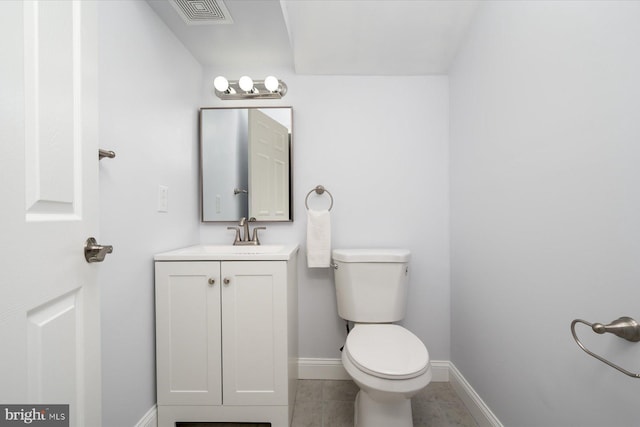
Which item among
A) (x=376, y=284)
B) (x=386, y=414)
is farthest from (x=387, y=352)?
(x=376, y=284)

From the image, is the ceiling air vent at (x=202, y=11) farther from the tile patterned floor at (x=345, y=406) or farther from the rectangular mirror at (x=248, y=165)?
the tile patterned floor at (x=345, y=406)

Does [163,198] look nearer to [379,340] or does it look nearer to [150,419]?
[150,419]

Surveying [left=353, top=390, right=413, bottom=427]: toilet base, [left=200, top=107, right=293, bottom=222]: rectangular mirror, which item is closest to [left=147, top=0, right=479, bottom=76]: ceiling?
[left=200, top=107, right=293, bottom=222]: rectangular mirror

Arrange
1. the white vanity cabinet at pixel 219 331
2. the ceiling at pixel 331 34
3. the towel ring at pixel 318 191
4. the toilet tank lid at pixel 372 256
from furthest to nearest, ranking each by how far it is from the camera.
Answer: the towel ring at pixel 318 191 → the toilet tank lid at pixel 372 256 → the ceiling at pixel 331 34 → the white vanity cabinet at pixel 219 331

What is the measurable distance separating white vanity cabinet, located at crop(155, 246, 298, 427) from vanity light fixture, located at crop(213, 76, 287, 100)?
99cm

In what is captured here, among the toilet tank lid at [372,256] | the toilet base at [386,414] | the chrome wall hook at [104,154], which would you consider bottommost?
the toilet base at [386,414]

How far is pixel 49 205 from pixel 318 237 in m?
1.21

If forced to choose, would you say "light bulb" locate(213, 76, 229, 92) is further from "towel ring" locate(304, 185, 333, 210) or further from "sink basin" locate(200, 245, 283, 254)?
"sink basin" locate(200, 245, 283, 254)

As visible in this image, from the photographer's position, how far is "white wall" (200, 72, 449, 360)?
5.81 ft

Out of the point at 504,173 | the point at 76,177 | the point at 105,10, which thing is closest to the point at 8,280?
the point at 76,177

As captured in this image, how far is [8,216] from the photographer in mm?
491

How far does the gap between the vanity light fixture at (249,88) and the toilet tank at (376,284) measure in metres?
1.06

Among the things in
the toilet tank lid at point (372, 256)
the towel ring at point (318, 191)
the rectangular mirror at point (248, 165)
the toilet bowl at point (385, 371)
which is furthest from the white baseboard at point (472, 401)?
the rectangular mirror at point (248, 165)

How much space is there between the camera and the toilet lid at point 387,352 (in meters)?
1.07
